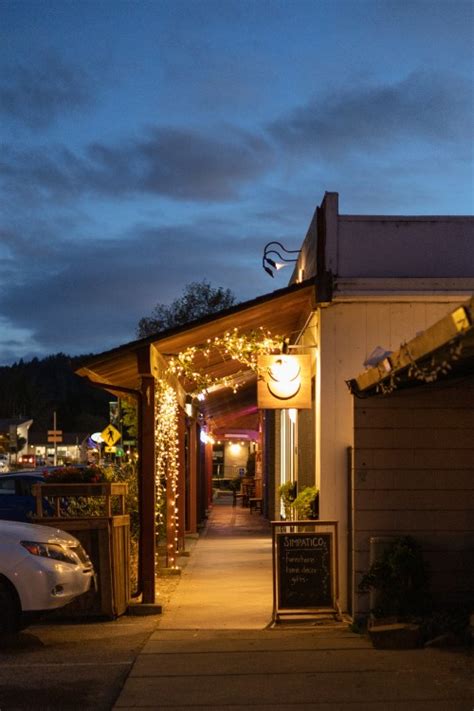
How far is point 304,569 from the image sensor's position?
33.9 feet

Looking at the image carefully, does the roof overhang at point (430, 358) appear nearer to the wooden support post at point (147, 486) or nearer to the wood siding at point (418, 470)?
the wood siding at point (418, 470)

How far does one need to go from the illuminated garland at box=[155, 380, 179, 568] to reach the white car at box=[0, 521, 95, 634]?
11.7 feet

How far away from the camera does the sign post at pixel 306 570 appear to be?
33.7 feet

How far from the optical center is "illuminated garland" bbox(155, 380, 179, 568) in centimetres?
1370

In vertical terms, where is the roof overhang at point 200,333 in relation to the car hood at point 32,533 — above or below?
above

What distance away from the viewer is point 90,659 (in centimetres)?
861

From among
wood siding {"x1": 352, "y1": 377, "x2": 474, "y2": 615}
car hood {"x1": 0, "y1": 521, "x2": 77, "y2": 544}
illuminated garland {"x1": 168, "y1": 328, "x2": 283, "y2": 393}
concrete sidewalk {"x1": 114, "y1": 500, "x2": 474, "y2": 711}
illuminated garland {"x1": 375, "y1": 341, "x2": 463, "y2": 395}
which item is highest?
illuminated garland {"x1": 168, "y1": 328, "x2": 283, "y2": 393}

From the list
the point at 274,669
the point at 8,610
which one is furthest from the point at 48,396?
the point at 274,669

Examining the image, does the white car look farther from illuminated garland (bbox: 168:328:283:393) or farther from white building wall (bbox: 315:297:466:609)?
illuminated garland (bbox: 168:328:283:393)

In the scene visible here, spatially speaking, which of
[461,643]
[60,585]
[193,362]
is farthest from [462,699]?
[193,362]

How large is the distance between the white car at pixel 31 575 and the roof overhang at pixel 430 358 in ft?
11.0

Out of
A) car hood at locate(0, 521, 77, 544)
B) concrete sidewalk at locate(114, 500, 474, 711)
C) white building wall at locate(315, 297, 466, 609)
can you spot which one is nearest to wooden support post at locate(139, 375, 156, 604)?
concrete sidewalk at locate(114, 500, 474, 711)

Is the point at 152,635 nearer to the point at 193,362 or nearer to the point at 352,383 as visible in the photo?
the point at 352,383

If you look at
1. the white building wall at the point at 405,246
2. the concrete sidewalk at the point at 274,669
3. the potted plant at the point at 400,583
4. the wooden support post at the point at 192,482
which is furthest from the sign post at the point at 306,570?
the wooden support post at the point at 192,482
